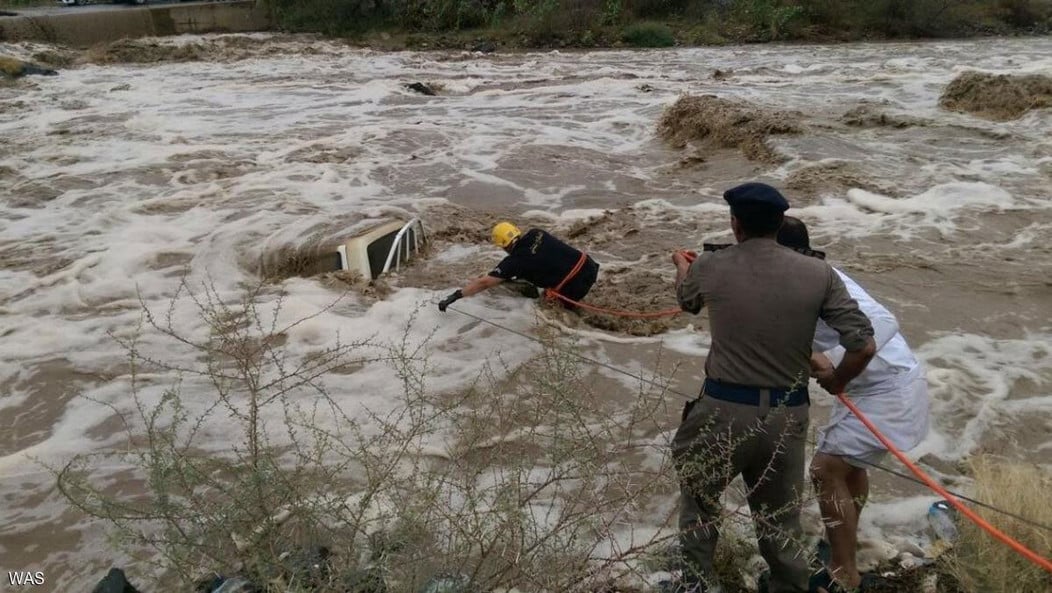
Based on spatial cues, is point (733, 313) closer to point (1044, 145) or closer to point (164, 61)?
point (1044, 145)

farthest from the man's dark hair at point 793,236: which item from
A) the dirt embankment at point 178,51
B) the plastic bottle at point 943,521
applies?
the dirt embankment at point 178,51

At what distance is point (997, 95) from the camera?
38.3ft

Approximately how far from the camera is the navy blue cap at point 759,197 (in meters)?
2.49

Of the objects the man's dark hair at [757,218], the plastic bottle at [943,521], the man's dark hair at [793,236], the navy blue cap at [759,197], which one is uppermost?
the navy blue cap at [759,197]

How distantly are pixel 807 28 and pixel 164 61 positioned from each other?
21.1 m

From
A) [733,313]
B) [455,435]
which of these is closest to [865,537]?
[733,313]

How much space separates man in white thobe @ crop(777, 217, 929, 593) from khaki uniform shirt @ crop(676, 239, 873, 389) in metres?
0.22

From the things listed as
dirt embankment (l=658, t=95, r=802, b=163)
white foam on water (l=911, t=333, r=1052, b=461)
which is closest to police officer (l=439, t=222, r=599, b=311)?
white foam on water (l=911, t=333, r=1052, b=461)

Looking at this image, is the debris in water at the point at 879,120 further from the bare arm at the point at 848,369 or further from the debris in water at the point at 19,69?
the debris in water at the point at 19,69

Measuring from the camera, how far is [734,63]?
64.6ft

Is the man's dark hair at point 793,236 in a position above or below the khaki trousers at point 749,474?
above

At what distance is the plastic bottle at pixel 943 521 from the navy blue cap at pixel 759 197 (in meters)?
1.77

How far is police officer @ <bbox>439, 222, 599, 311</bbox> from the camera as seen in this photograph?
209 inches

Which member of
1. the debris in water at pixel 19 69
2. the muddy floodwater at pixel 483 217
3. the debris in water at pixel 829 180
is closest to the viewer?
the muddy floodwater at pixel 483 217
